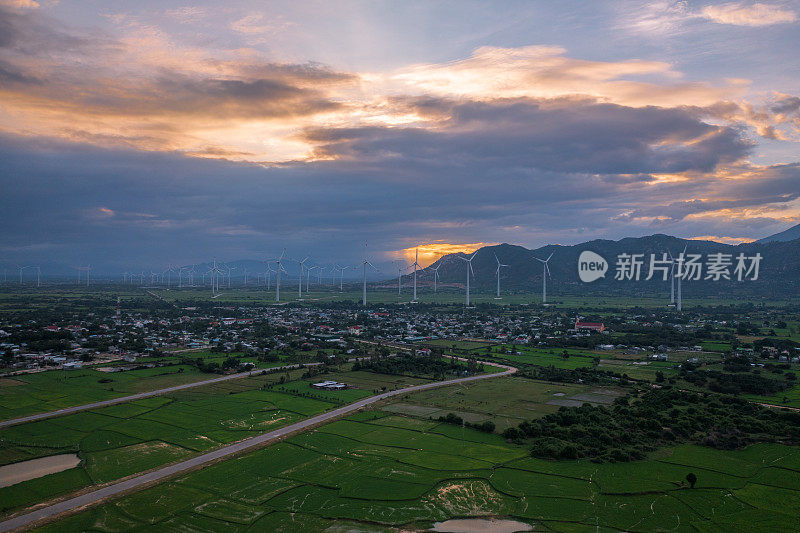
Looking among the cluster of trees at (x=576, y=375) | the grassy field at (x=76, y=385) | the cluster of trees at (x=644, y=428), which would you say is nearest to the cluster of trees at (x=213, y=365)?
the grassy field at (x=76, y=385)

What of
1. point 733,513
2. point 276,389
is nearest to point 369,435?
point 276,389

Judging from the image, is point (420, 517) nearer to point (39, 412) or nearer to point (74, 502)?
point (74, 502)

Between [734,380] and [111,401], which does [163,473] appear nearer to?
[111,401]

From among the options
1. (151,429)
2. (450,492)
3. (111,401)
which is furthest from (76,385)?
(450,492)

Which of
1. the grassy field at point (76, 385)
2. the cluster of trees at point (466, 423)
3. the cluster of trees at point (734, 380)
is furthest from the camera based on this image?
the cluster of trees at point (734, 380)

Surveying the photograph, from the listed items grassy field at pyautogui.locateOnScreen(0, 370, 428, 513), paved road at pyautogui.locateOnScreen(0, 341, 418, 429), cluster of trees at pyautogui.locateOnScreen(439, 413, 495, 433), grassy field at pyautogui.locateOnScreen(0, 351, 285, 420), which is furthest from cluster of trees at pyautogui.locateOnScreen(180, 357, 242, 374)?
cluster of trees at pyautogui.locateOnScreen(439, 413, 495, 433)

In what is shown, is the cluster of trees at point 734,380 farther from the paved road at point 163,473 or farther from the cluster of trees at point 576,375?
the paved road at point 163,473
